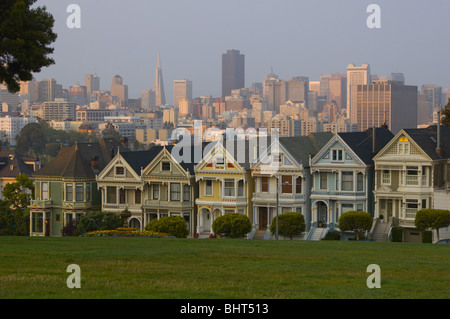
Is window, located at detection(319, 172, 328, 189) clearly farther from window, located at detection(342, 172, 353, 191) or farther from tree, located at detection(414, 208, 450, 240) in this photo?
tree, located at detection(414, 208, 450, 240)

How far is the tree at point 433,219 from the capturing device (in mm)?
47219

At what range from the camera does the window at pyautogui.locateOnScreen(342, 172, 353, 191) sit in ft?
169

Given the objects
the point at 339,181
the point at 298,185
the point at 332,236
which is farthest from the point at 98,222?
the point at 339,181

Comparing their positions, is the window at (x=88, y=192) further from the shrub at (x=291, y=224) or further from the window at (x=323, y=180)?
the window at (x=323, y=180)

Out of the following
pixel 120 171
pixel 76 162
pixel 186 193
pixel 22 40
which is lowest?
pixel 186 193

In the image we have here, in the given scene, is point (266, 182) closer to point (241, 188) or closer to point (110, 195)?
point (241, 188)

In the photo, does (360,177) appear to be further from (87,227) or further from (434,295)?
(434,295)

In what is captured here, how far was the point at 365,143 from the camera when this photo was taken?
53219mm

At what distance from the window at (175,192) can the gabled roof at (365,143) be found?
11.0 m

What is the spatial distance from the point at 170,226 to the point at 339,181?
10.4 meters

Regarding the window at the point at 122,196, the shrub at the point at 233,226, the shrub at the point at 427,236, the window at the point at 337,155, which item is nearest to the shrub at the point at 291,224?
the shrub at the point at 233,226

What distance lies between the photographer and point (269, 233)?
5203 centimetres

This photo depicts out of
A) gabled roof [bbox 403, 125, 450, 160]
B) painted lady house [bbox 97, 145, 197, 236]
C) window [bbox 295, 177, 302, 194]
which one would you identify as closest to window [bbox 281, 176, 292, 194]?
window [bbox 295, 177, 302, 194]

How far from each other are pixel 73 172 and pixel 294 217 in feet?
55.4
